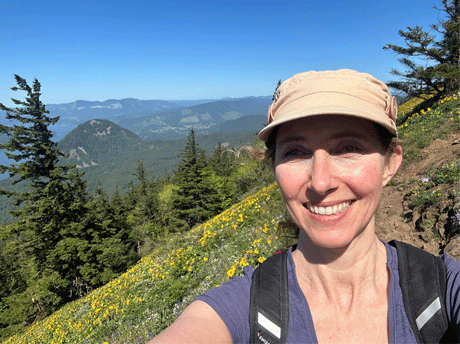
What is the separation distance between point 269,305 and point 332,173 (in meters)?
0.95

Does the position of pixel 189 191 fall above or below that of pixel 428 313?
below

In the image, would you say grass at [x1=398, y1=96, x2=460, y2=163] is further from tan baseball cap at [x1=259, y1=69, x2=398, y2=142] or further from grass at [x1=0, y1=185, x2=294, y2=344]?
tan baseball cap at [x1=259, y1=69, x2=398, y2=142]

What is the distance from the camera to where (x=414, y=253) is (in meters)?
1.58

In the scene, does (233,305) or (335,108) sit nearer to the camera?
(335,108)

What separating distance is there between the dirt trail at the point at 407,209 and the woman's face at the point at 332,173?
2843 mm

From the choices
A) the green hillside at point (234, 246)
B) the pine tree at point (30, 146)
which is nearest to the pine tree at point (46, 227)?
the pine tree at point (30, 146)

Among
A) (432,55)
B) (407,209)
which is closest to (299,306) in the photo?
(407,209)

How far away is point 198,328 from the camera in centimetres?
154

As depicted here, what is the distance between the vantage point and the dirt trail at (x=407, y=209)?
3805 mm

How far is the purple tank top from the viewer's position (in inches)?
54.4

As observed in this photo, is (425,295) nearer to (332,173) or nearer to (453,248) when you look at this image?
(332,173)

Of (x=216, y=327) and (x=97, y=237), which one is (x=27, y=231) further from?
(x=216, y=327)

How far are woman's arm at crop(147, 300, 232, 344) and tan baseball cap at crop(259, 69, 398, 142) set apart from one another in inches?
50.6

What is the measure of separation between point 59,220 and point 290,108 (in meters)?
26.3
